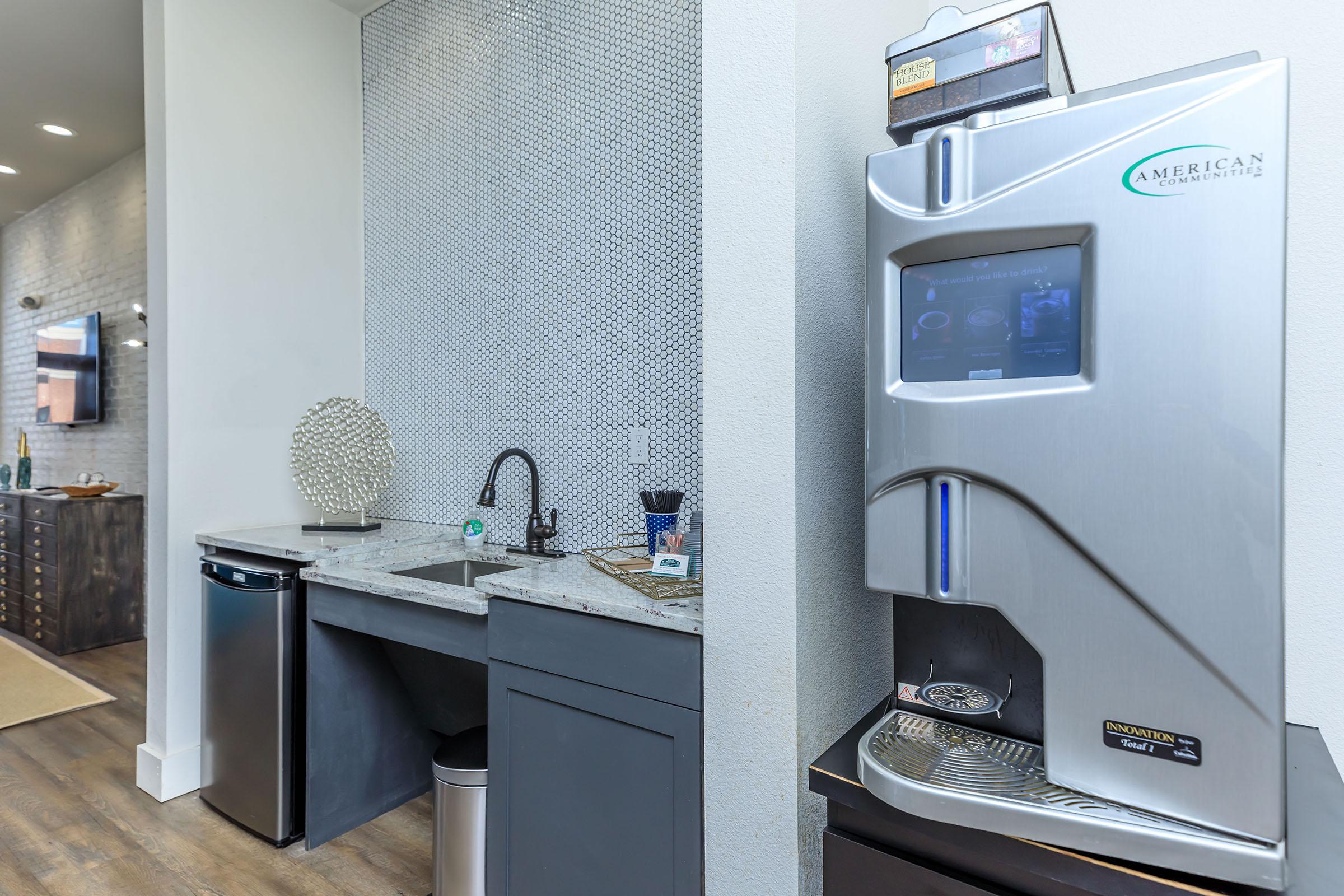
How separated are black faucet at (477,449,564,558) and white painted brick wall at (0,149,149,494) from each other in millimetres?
3057

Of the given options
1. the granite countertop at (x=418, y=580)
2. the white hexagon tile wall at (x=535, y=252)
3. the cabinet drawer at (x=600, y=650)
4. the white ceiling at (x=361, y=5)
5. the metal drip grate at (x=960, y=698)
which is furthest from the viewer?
the white ceiling at (x=361, y=5)

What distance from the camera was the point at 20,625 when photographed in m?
4.52

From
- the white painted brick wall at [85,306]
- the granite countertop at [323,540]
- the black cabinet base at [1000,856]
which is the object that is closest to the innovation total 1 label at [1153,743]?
the black cabinet base at [1000,856]

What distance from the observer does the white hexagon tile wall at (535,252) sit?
211cm

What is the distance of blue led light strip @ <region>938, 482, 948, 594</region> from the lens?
89cm

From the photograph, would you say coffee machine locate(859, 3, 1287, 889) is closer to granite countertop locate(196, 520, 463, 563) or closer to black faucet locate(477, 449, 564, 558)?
black faucet locate(477, 449, 564, 558)

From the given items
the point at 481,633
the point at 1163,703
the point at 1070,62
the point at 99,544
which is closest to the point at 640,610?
the point at 481,633

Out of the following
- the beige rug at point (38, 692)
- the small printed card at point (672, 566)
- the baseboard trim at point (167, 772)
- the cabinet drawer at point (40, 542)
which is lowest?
the beige rug at point (38, 692)

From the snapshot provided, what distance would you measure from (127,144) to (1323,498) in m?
5.98

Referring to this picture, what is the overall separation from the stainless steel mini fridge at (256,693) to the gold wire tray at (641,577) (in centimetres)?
107

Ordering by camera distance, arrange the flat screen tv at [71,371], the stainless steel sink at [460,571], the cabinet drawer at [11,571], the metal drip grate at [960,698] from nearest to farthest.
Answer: the metal drip grate at [960,698] < the stainless steel sink at [460,571] < the cabinet drawer at [11,571] < the flat screen tv at [71,371]

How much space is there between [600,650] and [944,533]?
766mm

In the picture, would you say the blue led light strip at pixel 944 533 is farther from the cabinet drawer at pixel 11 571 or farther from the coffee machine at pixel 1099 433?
the cabinet drawer at pixel 11 571

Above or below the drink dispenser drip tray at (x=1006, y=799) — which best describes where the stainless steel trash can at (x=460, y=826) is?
below
